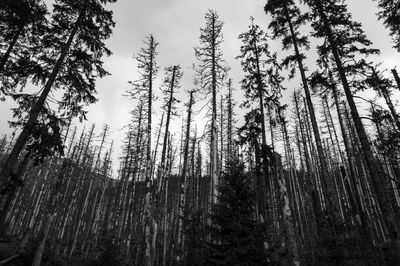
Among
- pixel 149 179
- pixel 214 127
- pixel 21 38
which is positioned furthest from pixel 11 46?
pixel 214 127

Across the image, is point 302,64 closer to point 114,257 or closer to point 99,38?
point 99,38

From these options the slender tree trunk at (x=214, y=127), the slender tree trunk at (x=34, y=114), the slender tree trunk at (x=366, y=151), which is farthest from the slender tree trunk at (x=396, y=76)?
the slender tree trunk at (x=34, y=114)

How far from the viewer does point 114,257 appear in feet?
40.8

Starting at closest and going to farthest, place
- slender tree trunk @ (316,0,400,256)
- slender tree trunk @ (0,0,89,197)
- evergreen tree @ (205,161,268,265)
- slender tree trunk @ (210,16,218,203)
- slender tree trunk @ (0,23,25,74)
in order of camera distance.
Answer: evergreen tree @ (205,161,268,265), slender tree trunk @ (0,0,89,197), slender tree trunk @ (316,0,400,256), slender tree trunk @ (0,23,25,74), slender tree trunk @ (210,16,218,203)

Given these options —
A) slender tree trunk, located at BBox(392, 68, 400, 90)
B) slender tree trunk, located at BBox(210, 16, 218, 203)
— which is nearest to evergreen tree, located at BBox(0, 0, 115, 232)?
slender tree trunk, located at BBox(210, 16, 218, 203)

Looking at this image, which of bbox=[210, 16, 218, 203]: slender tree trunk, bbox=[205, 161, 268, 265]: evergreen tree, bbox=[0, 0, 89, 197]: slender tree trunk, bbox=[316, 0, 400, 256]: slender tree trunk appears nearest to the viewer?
bbox=[205, 161, 268, 265]: evergreen tree

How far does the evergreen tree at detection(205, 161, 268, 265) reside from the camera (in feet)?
21.1

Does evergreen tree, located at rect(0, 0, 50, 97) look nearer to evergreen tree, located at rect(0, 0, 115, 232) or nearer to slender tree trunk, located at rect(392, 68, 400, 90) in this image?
evergreen tree, located at rect(0, 0, 115, 232)

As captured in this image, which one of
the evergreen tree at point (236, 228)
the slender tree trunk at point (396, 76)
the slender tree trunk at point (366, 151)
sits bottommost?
the evergreen tree at point (236, 228)

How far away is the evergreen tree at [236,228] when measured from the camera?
21.1 feet

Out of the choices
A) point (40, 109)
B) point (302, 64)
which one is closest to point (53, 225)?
point (40, 109)

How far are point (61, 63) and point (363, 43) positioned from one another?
1391cm

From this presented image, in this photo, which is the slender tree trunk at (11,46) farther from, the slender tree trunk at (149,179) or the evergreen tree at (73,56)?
the slender tree trunk at (149,179)

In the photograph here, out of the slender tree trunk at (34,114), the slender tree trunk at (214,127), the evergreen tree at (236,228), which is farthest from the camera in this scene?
the slender tree trunk at (214,127)
